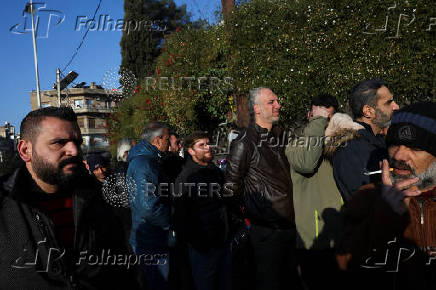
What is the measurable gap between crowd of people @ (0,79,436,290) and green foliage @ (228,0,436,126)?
10.9 ft

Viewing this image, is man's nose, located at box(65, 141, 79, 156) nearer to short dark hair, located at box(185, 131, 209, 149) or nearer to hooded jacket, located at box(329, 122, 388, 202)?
hooded jacket, located at box(329, 122, 388, 202)

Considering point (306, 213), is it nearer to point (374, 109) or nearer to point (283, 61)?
point (374, 109)

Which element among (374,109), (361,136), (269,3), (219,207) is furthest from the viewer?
(269,3)

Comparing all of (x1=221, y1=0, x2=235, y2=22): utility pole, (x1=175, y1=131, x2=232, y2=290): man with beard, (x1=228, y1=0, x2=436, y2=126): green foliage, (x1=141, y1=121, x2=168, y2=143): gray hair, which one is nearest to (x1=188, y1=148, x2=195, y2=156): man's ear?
(x1=175, y1=131, x2=232, y2=290): man with beard

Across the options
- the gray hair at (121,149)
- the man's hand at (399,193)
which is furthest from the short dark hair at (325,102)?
the gray hair at (121,149)

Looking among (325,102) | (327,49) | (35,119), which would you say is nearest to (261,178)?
(325,102)

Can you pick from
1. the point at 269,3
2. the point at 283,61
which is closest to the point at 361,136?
the point at 283,61

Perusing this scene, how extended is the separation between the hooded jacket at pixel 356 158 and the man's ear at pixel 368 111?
24 centimetres

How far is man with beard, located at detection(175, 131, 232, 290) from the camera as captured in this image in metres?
3.31

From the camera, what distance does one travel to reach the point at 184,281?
448 cm

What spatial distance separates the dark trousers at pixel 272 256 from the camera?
2.87 metres

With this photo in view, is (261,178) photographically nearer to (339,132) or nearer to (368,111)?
(339,132)

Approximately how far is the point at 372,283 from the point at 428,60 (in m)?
5.36

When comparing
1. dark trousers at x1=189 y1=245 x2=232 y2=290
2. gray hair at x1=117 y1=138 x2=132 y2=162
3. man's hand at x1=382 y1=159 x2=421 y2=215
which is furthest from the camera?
gray hair at x1=117 y1=138 x2=132 y2=162
